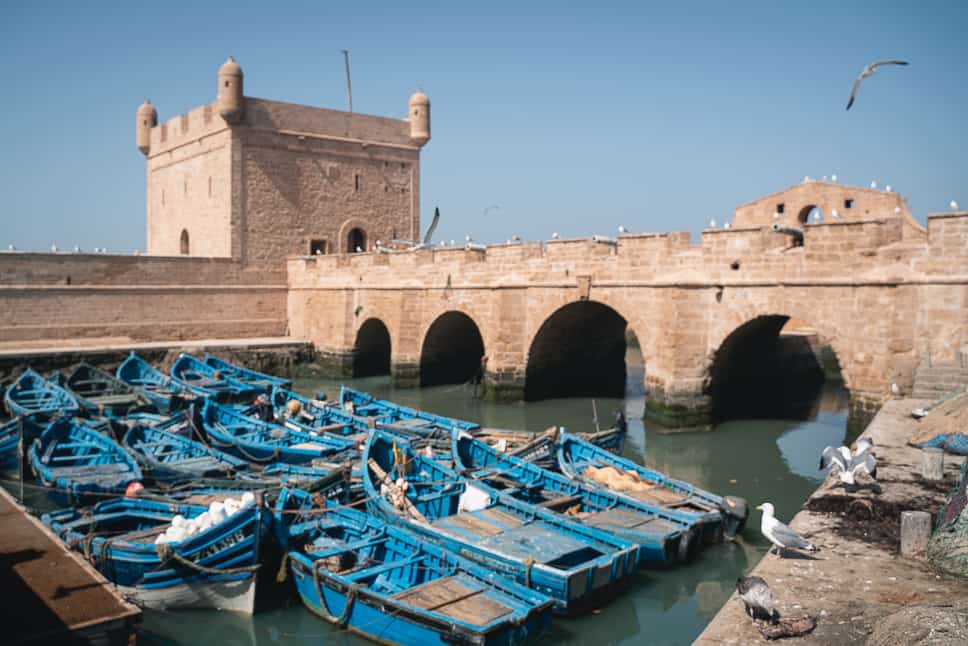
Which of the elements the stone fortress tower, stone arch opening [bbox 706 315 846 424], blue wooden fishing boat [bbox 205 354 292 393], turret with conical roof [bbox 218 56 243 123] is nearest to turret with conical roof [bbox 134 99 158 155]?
the stone fortress tower

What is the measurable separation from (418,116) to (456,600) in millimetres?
26990

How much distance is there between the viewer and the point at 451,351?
24.2m

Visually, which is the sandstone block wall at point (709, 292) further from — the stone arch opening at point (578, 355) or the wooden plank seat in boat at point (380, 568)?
the wooden plank seat in boat at point (380, 568)

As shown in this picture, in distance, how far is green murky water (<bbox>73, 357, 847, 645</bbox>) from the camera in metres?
7.85

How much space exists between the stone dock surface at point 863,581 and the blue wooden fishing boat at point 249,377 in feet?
42.6

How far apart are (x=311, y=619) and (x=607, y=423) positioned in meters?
11.5

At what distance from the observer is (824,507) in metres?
7.66

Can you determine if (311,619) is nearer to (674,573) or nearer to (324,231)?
(674,573)

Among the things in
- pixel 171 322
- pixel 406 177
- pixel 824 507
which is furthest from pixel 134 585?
pixel 406 177

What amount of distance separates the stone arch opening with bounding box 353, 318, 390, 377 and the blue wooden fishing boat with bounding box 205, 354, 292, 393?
5.52m

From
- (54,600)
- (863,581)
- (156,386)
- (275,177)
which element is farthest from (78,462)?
(275,177)

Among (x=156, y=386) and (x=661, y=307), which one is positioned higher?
(x=661, y=307)

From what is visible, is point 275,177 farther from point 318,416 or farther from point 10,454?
point 10,454

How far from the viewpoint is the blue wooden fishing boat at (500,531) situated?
25.6 feet
